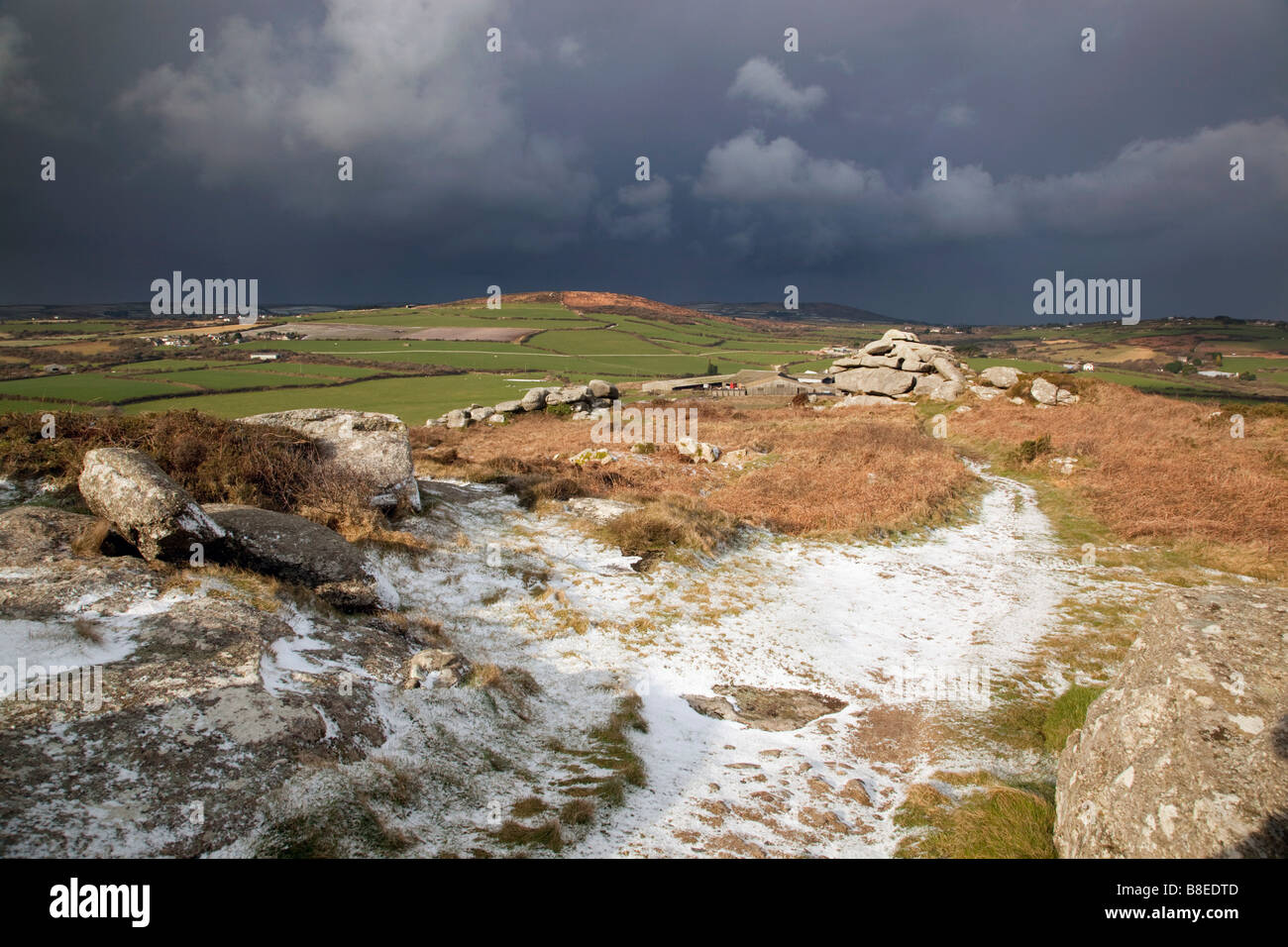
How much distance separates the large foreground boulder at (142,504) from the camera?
7.62 meters

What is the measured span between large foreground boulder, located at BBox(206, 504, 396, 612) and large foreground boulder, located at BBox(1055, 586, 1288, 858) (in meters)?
8.82

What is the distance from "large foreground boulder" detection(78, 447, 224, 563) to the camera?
7.62 meters

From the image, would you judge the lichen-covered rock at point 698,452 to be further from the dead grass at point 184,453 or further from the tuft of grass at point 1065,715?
the tuft of grass at point 1065,715

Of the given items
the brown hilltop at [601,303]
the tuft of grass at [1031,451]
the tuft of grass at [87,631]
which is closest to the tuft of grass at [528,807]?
the tuft of grass at [87,631]

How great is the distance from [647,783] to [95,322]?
6107 inches

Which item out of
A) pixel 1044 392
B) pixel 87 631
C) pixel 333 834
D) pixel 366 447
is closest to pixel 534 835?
pixel 333 834

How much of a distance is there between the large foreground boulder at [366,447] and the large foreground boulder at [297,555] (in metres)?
3.30

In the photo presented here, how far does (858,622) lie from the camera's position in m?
11.7

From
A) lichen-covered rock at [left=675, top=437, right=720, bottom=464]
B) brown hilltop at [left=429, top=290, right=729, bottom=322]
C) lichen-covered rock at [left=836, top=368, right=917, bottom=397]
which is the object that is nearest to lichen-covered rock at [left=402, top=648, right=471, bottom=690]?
lichen-covered rock at [left=675, top=437, right=720, bottom=464]

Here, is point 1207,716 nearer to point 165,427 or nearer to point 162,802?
point 162,802

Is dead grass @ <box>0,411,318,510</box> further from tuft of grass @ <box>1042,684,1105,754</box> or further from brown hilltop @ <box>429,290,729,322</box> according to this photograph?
brown hilltop @ <box>429,290,729,322</box>

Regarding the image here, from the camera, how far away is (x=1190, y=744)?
4.36m

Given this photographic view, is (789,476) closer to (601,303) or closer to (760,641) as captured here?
(760,641)
